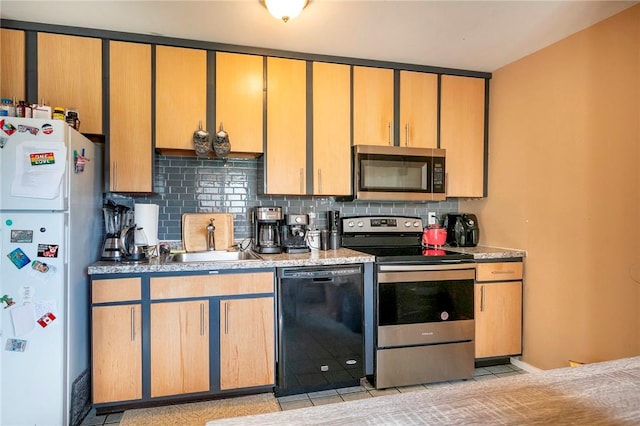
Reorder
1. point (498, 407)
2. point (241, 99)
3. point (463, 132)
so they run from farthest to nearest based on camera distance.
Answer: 1. point (463, 132)
2. point (241, 99)
3. point (498, 407)

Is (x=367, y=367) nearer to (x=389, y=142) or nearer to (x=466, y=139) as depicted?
(x=389, y=142)

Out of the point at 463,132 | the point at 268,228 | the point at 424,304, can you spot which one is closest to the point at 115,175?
the point at 268,228

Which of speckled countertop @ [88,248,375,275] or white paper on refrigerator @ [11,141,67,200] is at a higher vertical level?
white paper on refrigerator @ [11,141,67,200]

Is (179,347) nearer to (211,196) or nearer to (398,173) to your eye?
(211,196)

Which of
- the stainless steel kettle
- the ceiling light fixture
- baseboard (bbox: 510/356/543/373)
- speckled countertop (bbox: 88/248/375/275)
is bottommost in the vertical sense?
baseboard (bbox: 510/356/543/373)

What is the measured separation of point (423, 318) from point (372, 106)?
163 cm

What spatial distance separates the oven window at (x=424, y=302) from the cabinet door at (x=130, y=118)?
177 centimetres

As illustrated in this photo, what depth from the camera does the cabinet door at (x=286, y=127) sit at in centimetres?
268

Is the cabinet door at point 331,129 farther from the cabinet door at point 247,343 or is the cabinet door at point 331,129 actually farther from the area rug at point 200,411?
the area rug at point 200,411

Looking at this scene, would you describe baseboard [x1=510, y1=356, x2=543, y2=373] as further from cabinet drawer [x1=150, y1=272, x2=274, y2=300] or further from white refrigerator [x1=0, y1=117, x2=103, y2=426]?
white refrigerator [x1=0, y1=117, x2=103, y2=426]

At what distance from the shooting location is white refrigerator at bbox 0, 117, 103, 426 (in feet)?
5.91

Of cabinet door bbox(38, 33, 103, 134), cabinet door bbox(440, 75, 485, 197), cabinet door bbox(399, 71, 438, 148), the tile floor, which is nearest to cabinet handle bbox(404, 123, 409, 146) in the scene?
cabinet door bbox(399, 71, 438, 148)

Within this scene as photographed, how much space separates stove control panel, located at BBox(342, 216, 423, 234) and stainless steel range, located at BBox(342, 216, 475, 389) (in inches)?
17.3

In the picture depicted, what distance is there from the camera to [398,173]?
290 centimetres
